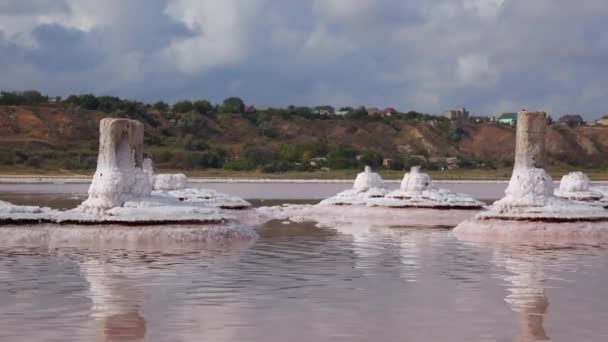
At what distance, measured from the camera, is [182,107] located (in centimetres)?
14025

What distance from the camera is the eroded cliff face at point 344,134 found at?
112 m

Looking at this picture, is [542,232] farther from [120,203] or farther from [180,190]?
[180,190]

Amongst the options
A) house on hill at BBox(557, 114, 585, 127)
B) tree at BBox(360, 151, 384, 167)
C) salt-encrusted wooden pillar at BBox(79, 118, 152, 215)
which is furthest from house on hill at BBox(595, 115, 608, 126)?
salt-encrusted wooden pillar at BBox(79, 118, 152, 215)

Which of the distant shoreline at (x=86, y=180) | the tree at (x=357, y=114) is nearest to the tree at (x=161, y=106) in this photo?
the tree at (x=357, y=114)

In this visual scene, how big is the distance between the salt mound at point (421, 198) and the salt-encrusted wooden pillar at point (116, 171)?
12273 millimetres

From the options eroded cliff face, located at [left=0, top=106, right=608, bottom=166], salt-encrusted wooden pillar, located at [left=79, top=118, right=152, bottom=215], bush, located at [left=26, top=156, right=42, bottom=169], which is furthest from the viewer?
eroded cliff face, located at [left=0, top=106, right=608, bottom=166]

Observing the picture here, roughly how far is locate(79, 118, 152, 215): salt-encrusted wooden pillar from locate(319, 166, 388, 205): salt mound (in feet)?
45.9

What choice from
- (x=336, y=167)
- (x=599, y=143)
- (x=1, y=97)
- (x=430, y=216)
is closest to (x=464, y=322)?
(x=430, y=216)

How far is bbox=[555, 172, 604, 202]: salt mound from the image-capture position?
124ft

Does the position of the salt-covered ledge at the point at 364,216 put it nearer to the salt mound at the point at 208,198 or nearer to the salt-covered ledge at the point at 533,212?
the salt mound at the point at 208,198

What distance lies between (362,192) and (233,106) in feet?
362

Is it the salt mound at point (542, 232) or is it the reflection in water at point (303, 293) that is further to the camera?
the salt mound at point (542, 232)

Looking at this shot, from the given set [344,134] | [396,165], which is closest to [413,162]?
[396,165]

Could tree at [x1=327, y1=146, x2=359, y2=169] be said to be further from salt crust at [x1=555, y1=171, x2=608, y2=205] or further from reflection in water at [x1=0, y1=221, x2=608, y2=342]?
reflection in water at [x1=0, y1=221, x2=608, y2=342]
